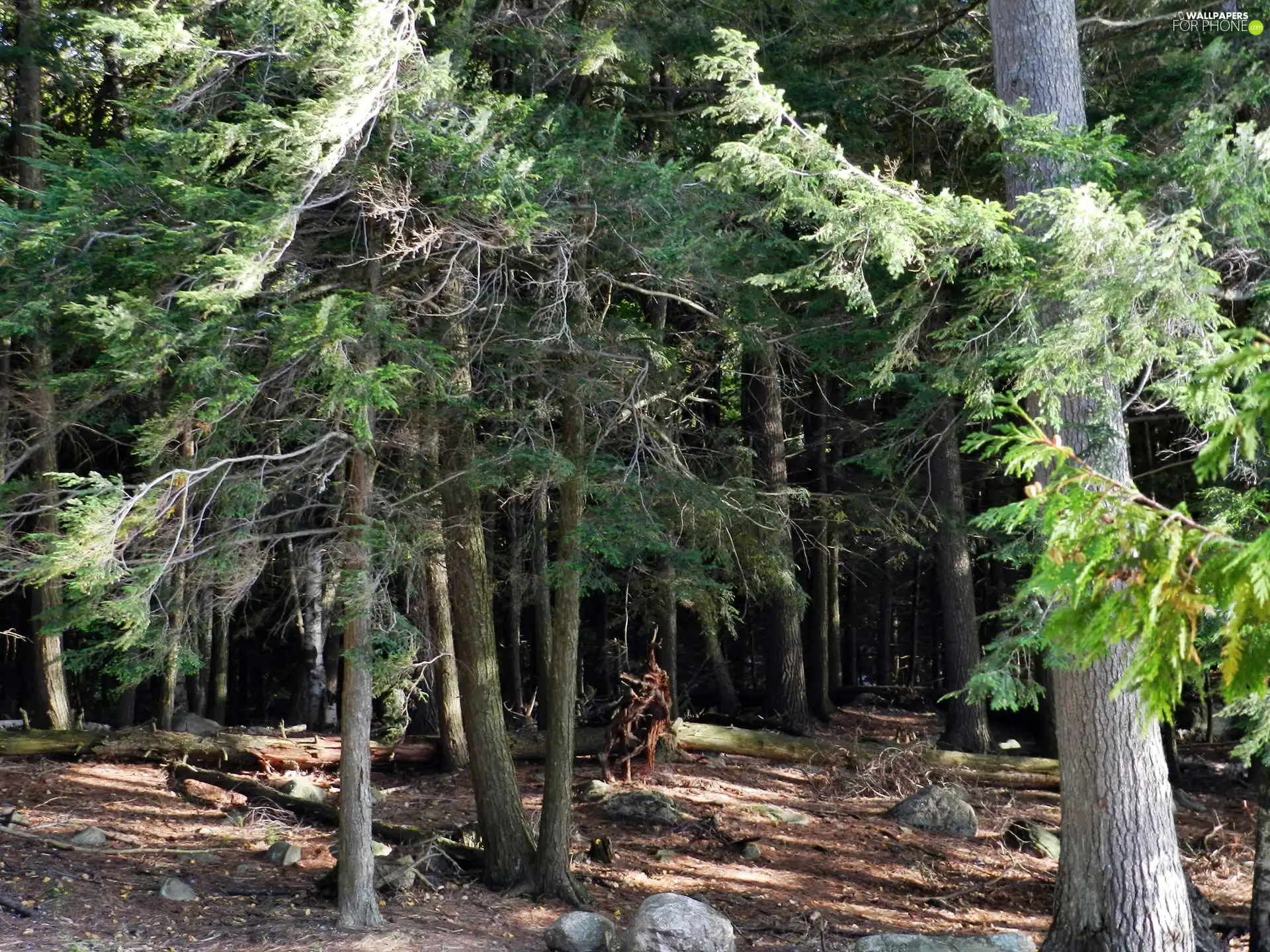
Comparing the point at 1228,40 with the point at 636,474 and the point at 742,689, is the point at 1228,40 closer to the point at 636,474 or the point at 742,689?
the point at 636,474

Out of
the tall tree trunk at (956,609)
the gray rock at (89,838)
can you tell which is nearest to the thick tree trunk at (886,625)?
the tall tree trunk at (956,609)

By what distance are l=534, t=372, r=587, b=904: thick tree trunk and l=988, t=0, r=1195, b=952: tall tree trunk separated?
394 centimetres

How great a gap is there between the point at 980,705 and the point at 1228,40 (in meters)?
8.88

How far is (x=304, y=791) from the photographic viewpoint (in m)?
11.7

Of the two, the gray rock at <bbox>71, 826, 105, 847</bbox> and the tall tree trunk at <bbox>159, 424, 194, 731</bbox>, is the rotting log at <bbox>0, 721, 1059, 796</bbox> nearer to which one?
the gray rock at <bbox>71, 826, 105, 847</bbox>

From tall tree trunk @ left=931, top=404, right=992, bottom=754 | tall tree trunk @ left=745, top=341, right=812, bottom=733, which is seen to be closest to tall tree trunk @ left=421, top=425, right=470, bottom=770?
tall tree trunk @ left=745, top=341, right=812, bottom=733

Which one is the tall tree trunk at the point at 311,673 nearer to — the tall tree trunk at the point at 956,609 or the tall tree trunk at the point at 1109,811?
the tall tree trunk at the point at 956,609

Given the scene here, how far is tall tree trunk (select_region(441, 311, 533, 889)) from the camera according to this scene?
950cm

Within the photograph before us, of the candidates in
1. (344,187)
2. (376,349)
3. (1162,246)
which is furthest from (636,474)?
(1162,246)

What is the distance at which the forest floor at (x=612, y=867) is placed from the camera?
808cm

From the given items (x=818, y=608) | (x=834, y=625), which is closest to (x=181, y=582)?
(x=818, y=608)

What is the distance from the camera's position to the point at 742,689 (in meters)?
21.8

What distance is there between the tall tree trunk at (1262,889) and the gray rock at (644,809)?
18.4ft

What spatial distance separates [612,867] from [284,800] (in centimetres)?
370
